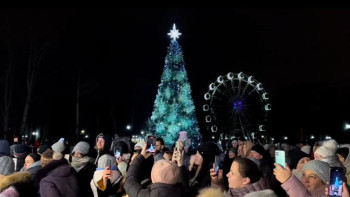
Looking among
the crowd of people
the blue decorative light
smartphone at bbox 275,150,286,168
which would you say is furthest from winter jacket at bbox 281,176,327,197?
the blue decorative light

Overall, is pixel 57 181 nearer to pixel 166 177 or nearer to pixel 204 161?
pixel 166 177

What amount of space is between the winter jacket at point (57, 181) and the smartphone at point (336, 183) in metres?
2.95

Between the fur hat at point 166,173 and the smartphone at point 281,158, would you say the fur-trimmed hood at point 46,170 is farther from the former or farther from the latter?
the smartphone at point 281,158

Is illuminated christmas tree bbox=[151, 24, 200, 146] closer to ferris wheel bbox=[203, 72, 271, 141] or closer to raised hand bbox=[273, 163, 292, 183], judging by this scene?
ferris wheel bbox=[203, 72, 271, 141]

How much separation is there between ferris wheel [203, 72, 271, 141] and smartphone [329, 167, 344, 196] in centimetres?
2370

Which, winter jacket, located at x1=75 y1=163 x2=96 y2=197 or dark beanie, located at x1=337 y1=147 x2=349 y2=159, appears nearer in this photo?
winter jacket, located at x1=75 y1=163 x2=96 y2=197

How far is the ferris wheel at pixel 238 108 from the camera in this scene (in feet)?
90.9

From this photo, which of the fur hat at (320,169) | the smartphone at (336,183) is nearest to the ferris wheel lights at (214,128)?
the fur hat at (320,169)

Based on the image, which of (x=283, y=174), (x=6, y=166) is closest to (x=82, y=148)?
(x=6, y=166)

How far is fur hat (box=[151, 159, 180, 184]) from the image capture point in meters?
4.61

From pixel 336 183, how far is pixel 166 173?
1.64 meters

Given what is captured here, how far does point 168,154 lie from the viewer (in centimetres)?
912

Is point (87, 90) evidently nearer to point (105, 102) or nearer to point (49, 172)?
point (105, 102)

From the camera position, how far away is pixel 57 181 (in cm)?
536
